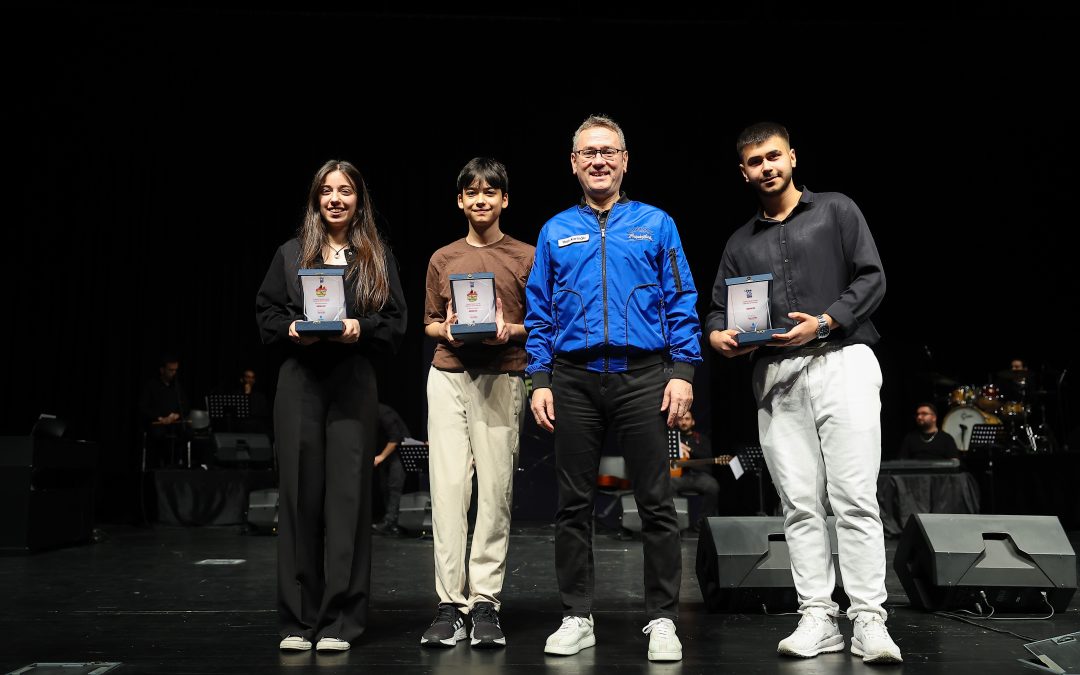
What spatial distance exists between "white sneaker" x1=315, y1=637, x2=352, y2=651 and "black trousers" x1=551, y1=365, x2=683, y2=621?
67 centimetres

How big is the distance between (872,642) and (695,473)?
5.74m

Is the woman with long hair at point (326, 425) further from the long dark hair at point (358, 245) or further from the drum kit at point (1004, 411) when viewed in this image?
the drum kit at point (1004, 411)

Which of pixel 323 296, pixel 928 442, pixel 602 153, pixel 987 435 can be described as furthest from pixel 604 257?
pixel 987 435

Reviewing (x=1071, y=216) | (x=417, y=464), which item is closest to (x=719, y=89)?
(x=1071, y=216)

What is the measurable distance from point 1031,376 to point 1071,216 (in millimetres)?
2133

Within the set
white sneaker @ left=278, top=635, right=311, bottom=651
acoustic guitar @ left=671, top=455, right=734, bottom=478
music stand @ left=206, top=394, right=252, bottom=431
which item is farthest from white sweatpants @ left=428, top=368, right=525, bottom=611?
music stand @ left=206, top=394, right=252, bottom=431

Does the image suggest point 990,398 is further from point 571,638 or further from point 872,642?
point 571,638

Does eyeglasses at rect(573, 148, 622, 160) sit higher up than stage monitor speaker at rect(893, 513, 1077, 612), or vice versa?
eyeglasses at rect(573, 148, 622, 160)

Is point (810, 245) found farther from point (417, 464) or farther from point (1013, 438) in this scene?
point (1013, 438)

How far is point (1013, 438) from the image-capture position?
841cm

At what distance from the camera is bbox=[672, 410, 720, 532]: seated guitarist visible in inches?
313

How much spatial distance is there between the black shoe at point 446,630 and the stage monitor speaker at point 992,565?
68.7 inches

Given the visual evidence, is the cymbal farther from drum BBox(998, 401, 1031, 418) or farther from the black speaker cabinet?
the black speaker cabinet

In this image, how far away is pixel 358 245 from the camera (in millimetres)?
2840
